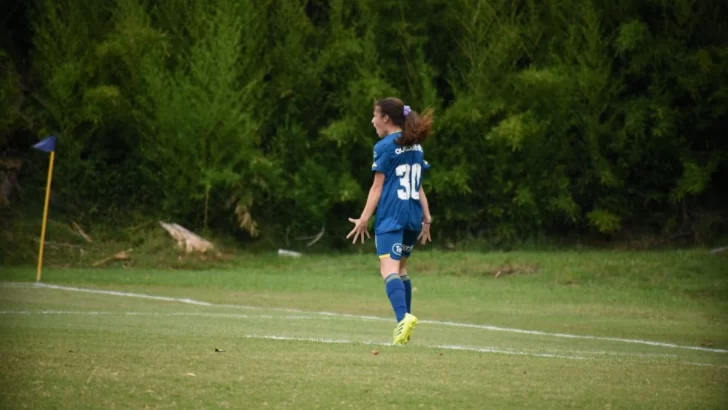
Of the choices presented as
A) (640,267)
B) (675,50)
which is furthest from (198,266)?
(675,50)

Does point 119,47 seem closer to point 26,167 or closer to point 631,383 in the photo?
point 26,167

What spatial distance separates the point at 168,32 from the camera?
93.7ft

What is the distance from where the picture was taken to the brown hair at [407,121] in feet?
34.1

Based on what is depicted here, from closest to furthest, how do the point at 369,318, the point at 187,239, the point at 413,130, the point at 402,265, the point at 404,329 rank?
the point at 404,329 < the point at 413,130 < the point at 402,265 < the point at 369,318 < the point at 187,239

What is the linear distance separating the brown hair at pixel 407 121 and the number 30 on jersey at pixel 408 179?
21cm

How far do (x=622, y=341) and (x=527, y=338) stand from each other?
1.24m

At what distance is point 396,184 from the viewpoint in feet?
34.5

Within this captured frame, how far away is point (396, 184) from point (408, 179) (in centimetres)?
11

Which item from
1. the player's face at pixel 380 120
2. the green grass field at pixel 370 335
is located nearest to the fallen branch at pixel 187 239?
the green grass field at pixel 370 335

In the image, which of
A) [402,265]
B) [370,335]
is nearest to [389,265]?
[402,265]

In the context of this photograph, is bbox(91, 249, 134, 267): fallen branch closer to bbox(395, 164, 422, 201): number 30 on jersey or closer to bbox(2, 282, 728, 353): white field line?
bbox(2, 282, 728, 353): white field line

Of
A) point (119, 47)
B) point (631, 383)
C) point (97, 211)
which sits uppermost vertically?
point (119, 47)

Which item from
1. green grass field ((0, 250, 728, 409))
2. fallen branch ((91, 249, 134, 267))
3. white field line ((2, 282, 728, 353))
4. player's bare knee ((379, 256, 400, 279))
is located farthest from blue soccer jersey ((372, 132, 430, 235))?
fallen branch ((91, 249, 134, 267))

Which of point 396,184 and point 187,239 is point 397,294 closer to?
point 396,184
